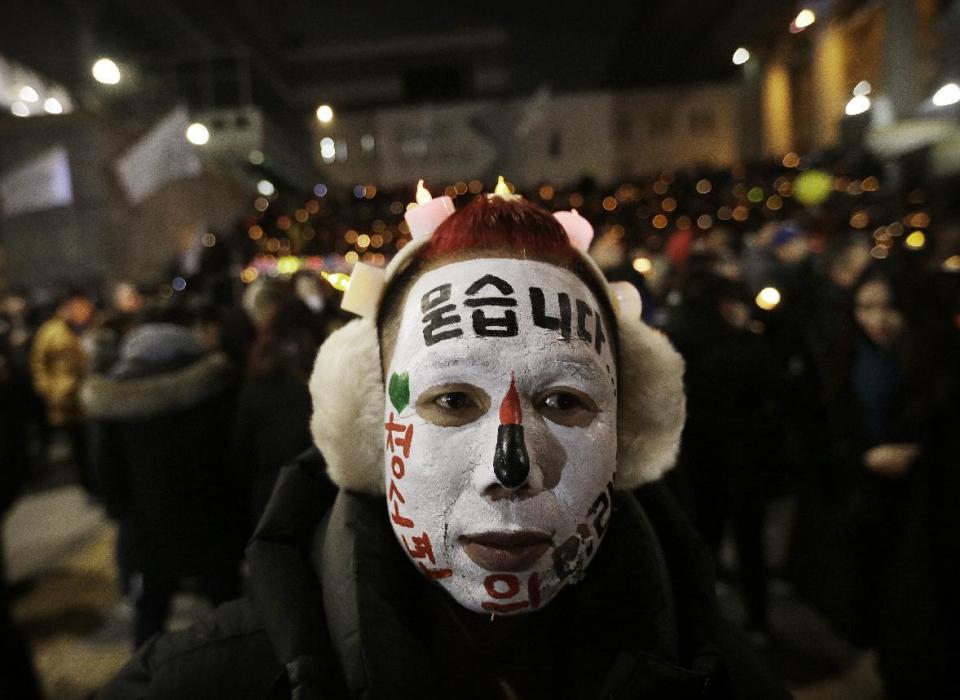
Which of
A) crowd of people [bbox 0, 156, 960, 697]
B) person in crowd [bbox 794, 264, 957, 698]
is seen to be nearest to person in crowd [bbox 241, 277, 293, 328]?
crowd of people [bbox 0, 156, 960, 697]

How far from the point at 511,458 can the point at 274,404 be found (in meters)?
1.98

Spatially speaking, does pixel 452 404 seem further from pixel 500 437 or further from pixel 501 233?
pixel 501 233

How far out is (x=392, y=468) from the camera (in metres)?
1.15

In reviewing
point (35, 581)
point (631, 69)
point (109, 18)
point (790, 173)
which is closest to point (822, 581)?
point (35, 581)

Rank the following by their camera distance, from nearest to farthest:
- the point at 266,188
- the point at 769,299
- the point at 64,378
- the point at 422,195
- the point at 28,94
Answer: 1. the point at 422,195
2. the point at 769,299
3. the point at 64,378
4. the point at 28,94
5. the point at 266,188

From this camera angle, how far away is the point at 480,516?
1056 millimetres

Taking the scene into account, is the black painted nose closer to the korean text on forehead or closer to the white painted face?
the white painted face

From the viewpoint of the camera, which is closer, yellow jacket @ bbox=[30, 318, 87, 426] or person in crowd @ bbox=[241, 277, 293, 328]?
person in crowd @ bbox=[241, 277, 293, 328]

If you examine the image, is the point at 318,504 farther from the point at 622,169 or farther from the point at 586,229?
the point at 622,169

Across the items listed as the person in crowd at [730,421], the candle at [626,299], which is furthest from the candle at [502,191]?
the person in crowd at [730,421]

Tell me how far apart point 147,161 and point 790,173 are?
32.6 feet

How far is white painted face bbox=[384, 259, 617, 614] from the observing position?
41.7 inches

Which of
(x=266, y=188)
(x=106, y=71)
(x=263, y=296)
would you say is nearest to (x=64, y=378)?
(x=106, y=71)

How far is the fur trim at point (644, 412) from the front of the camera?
1.31 metres
